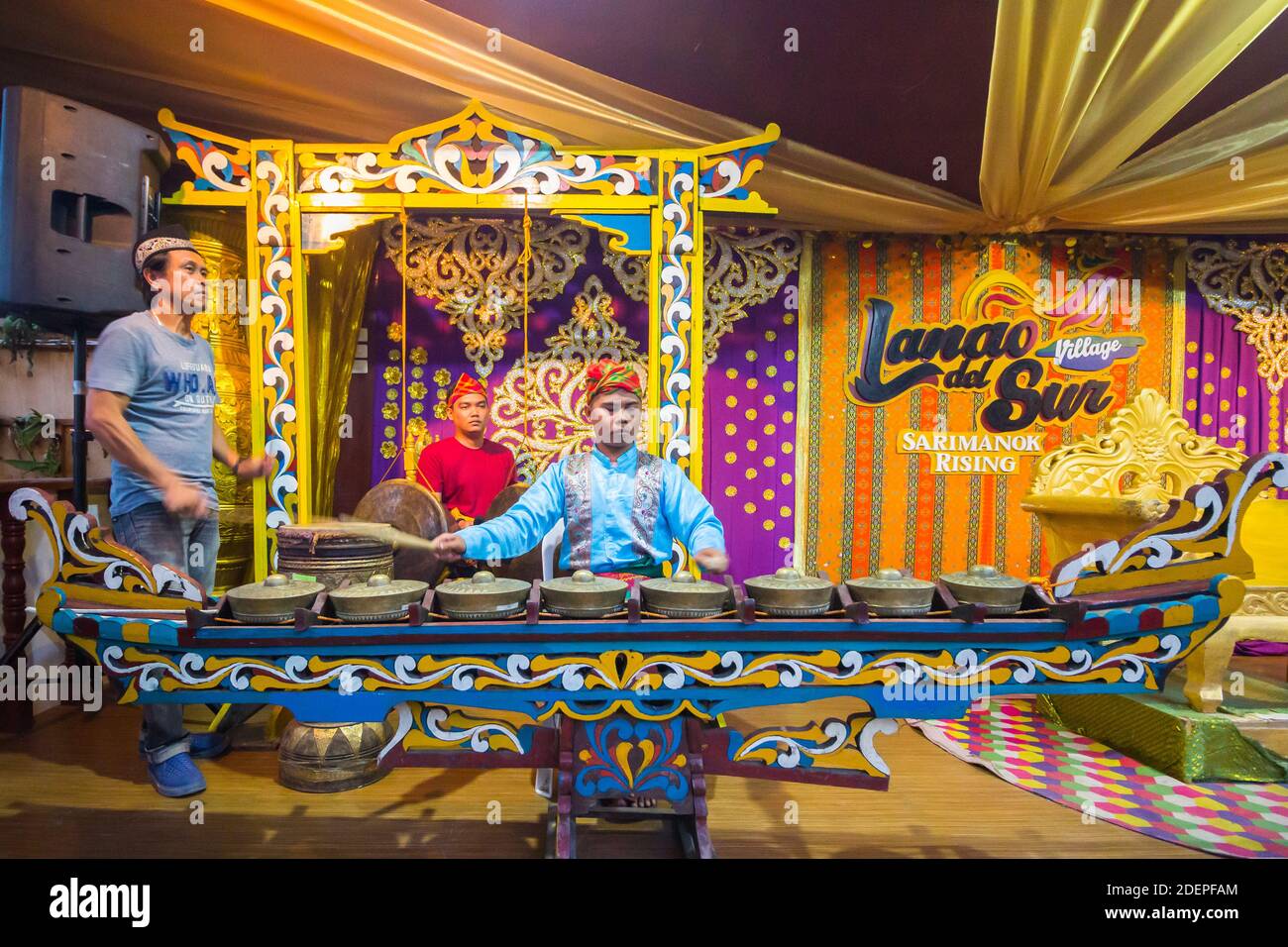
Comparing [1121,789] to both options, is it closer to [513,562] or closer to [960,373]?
[960,373]

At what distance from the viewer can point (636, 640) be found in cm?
188

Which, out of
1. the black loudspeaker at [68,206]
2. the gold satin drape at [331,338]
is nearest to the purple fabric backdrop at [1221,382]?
the gold satin drape at [331,338]

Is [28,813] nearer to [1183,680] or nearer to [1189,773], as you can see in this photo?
[1189,773]

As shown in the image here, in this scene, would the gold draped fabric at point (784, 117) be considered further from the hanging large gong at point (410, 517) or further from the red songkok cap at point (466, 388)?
the hanging large gong at point (410, 517)

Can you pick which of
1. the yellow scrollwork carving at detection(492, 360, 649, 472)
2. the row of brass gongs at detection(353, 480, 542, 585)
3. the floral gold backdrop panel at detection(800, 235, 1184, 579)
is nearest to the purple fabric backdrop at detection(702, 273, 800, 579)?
the floral gold backdrop panel at detection(800, 235, 1184, 579)

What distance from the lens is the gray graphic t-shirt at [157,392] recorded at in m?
2.60

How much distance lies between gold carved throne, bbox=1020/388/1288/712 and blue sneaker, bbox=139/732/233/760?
12.5ft

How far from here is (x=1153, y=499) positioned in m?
3.07

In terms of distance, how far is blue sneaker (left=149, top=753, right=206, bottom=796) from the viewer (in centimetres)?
267

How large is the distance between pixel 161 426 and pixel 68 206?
102 cm

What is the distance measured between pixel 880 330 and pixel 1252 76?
1947 mm

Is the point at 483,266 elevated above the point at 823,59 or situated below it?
below

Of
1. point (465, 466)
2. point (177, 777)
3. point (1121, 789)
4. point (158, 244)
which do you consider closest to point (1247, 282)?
point (1121, 789)

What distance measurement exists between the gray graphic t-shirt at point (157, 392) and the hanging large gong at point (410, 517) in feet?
2.19
